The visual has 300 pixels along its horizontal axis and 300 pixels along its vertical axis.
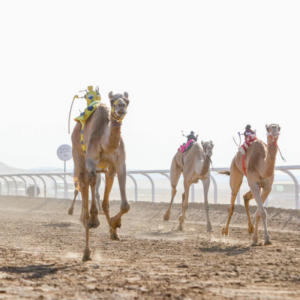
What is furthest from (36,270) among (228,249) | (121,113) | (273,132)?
(273,132)

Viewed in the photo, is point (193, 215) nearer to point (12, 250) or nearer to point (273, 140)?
point (273, 140)

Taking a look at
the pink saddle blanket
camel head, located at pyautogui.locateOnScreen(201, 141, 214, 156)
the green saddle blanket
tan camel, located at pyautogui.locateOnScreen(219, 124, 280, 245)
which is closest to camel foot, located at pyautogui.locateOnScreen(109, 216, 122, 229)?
the green saddle blanket

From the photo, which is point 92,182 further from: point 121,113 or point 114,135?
point 121,113

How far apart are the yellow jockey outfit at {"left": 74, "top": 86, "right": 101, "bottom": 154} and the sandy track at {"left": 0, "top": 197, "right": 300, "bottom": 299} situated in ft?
6.15

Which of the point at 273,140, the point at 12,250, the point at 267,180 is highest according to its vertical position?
the point at 273,140

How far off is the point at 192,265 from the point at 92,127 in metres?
2.69

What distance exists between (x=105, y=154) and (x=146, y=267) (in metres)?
2.01

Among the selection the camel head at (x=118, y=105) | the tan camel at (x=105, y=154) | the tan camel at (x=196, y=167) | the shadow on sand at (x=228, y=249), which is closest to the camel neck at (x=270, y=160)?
the shadow on sand at (x=228, y=249)

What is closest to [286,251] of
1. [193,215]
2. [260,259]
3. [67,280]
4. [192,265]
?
[260,259]

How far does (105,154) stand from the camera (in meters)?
7.81

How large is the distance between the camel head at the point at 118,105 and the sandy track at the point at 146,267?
1.90m

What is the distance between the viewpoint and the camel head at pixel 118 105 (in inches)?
283

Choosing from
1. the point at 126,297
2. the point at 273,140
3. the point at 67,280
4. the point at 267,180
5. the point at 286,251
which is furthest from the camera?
the point at 267,180

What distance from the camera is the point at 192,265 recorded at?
21.4 ft
